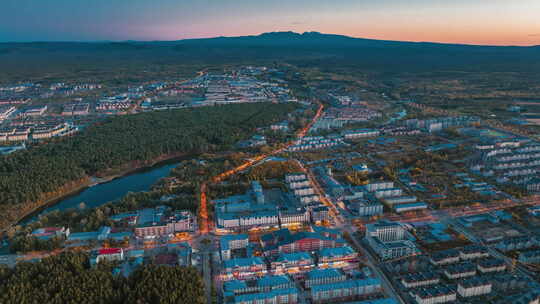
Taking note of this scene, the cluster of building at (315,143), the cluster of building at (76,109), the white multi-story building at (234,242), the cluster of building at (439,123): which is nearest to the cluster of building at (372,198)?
the white multi-story building at (234,242)

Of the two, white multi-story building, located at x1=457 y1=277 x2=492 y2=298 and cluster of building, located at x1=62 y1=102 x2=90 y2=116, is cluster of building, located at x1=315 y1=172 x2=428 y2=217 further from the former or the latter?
cluster of building, located at x1=62 y1=102 x2=90 y2=116

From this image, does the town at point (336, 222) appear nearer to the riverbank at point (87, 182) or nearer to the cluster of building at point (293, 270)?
the cluster of building at point (293, 270)

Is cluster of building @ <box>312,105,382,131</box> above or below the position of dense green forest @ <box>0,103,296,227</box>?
above

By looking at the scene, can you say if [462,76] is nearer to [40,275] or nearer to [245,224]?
[245,224]

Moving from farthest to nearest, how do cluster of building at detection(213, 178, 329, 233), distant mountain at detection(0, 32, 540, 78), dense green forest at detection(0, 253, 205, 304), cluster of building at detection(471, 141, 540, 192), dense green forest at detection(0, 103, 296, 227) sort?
1. distant mountain at detection(0, 32, 540, 78)
2. cluster of building at detection(471, 141, 540, 192)
3. dense green forest at detection(0, 103, 296, 227)
4. cluster of building at detection(213, 178, 329, 233)
5. dense green forest at detection(0, 253, 205, 304)

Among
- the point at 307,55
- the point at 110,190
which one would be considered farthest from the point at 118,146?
the point at 307,55

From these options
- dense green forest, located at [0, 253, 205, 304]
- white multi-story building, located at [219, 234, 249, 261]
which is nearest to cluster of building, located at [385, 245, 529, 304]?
white multi-story building, located at [219, 234, 249, 261]

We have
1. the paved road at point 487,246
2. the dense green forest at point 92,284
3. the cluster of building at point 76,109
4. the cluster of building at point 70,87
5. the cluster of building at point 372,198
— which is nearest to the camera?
the dense green forest at point 92,284
